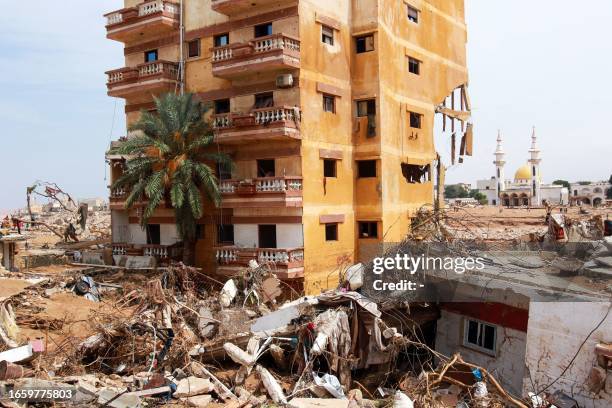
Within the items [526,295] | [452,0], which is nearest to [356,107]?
[452,0]

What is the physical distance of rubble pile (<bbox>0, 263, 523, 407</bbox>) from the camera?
11727 millimetres

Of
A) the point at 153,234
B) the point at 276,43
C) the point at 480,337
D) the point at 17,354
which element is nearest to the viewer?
the point at 17,354

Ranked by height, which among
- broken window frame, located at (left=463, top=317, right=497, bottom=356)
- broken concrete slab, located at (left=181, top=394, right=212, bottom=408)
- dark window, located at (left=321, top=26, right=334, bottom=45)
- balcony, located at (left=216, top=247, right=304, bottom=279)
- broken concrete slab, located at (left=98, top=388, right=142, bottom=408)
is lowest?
broken concrete slab, located at (left=181, top=394, right=212, bottom=408)

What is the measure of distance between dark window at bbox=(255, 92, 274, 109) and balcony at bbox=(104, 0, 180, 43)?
628 cm

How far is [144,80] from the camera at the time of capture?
25609mm

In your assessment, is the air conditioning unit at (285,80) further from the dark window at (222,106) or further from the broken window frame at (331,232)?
the broken window frame at (331,232)

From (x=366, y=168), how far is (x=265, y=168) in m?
4.99

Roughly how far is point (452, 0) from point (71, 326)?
2642cm

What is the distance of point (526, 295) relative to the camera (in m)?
12.2

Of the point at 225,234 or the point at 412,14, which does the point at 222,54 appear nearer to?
the point at 225,234

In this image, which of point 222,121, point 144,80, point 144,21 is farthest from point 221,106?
point 144,21

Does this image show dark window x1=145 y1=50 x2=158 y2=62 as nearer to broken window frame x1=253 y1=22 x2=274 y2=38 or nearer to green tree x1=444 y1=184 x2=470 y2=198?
broken window frame x1=253 y1=22 x2=274 y2=38

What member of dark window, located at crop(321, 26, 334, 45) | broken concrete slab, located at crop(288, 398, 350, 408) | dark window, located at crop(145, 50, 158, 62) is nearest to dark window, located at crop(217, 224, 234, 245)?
dark window, located at crop(321, 26, 334, 45)

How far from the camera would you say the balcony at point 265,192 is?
21625 mm
